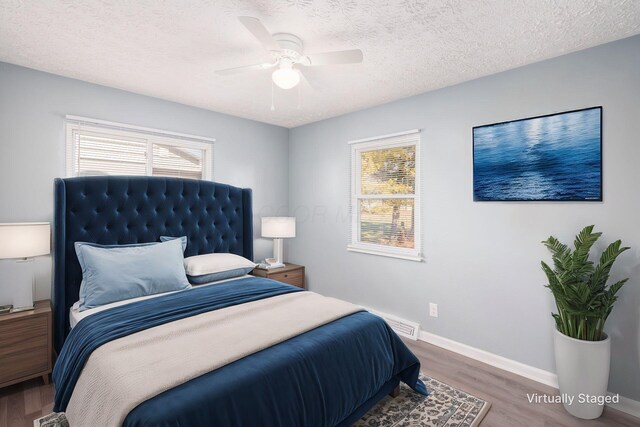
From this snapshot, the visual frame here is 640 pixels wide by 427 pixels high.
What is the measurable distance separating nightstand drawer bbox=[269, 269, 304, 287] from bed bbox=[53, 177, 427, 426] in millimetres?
936

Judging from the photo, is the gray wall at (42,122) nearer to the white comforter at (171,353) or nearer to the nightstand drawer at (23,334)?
the nightstand drawer at (23,334)

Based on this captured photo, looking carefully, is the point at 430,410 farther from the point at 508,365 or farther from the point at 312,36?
the point at 312,36

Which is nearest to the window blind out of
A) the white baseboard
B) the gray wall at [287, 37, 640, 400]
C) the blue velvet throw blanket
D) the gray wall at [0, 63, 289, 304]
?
the gray wall at [0, 63, 289, 304]

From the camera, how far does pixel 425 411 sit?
211 centimetres

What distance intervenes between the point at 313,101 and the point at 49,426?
10.9 ft

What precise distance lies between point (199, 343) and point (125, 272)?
3.83 ft

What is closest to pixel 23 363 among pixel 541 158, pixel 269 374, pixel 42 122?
pixel 42 122

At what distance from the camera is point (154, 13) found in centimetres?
186

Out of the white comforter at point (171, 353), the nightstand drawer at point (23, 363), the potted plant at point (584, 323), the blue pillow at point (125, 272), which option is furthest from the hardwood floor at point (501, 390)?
A: the nightstand drawer at point (23, 363)

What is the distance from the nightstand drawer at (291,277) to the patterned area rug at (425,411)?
195cm

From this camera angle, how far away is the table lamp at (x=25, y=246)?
2.22m

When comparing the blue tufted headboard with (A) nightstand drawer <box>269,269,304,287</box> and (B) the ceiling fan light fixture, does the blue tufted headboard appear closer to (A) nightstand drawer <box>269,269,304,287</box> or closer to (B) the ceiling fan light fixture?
(A) nightstand drawer <box>269,269,304,287</box>

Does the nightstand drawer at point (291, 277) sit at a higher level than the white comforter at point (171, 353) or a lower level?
lower

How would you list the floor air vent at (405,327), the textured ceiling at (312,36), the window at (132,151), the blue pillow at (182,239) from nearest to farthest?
1. the textured ceiling at (312,36)
2. the window at (132,151)
3. the blue pillow at (182,239)
4. the floor air vent at (405,327)
